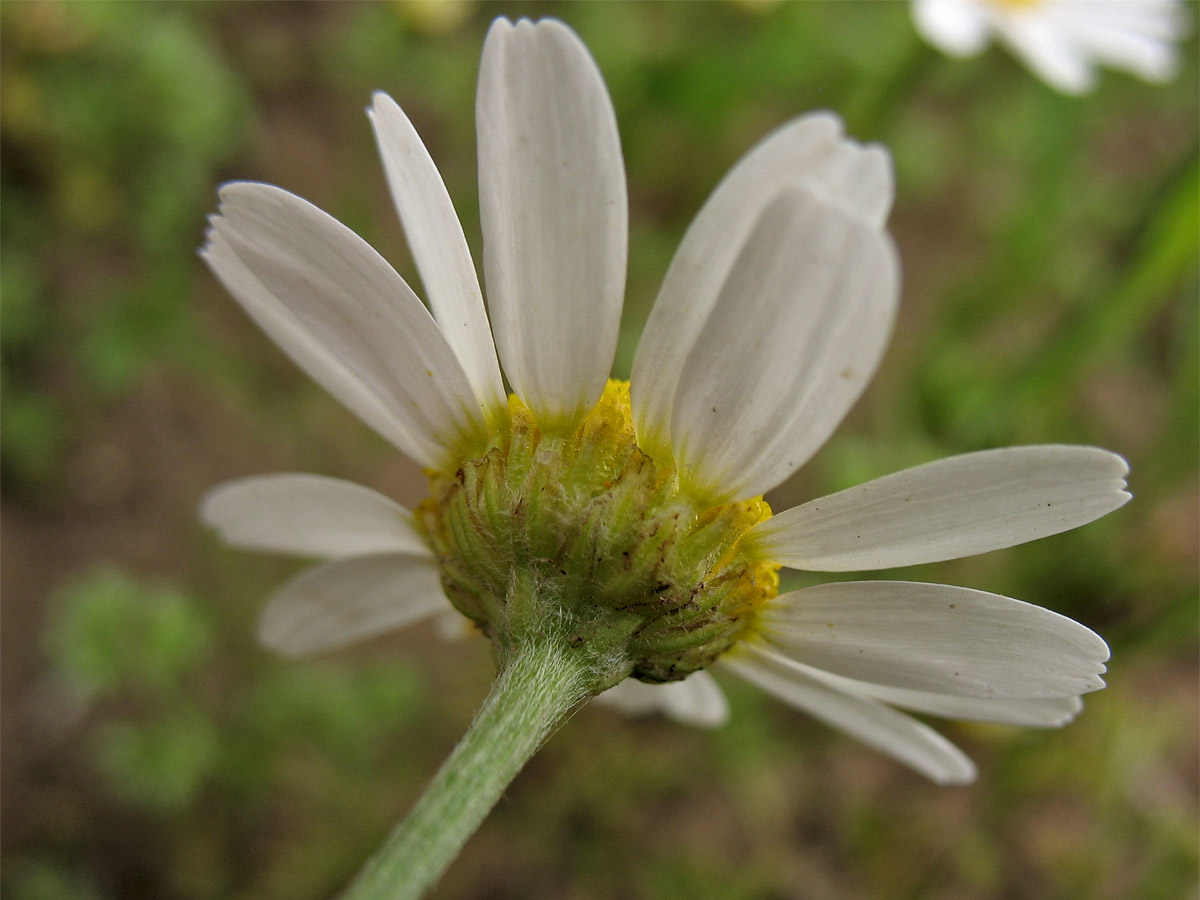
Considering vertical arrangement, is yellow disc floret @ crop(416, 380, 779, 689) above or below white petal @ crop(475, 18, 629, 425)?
below

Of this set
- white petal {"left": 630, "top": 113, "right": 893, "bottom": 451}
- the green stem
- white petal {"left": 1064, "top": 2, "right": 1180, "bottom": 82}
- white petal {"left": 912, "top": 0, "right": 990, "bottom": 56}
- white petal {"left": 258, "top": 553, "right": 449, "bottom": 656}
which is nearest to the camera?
the green stem

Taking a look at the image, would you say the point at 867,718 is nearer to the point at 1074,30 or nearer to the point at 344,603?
the point at 344,603

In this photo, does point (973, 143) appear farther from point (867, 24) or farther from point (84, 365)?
point (84, 365)

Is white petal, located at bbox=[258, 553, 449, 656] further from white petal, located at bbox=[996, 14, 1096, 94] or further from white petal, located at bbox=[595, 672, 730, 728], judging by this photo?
white petal, located at bbox=[996, 14, 1096, 94]

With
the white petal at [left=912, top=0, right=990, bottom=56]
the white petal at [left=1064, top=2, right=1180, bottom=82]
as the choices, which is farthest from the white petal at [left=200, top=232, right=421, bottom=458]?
the white petal at [left=1064, top=2, right=1180, bottom=82]

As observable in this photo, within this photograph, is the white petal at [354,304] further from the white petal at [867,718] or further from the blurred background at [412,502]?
the blurred background at [412,502]

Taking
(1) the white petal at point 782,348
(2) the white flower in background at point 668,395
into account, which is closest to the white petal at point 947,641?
(2) the white flower in background at point 668,395

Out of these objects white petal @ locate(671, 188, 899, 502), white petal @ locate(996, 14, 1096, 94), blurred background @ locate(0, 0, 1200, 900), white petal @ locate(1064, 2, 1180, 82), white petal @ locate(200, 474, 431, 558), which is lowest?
blurred background @ locate(0, 0, 1200, 900)
